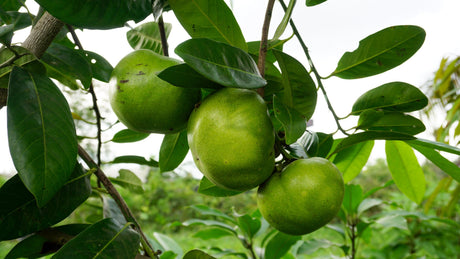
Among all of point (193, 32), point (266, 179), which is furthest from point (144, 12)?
point (266, 179)

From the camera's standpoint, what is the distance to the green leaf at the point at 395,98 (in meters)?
0.69

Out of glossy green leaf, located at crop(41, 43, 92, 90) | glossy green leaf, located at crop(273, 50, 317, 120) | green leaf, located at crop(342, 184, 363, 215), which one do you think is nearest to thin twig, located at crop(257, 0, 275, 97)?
glossy green leaf, located at crop(273, 50, 317, 120)

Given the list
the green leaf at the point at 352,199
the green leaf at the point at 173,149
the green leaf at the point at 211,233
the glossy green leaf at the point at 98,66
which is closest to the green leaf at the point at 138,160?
the green leaf at the point at 173,149

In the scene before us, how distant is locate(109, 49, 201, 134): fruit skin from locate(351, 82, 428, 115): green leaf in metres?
0.36

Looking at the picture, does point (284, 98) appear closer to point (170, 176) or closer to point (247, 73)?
point (247, 73)

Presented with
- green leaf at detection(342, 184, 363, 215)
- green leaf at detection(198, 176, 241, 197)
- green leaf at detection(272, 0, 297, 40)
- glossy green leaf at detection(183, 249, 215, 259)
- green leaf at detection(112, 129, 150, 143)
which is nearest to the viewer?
green leaf at detection(272, 0, 297, 40)

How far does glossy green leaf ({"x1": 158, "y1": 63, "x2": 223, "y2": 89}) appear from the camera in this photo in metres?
0.50

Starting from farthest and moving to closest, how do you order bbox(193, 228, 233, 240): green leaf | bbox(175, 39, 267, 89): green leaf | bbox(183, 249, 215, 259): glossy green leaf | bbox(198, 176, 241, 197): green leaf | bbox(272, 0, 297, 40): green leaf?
bbox(193, 228, 233, 240): green leaf, bbox(198, 176, 241, 197): green leaf, bbox(183, 249, 215, 259): glossy green leaf, bbox(272, 0, 297, 40): green leaf, bbox(175, 39, 267, 89): green leaf

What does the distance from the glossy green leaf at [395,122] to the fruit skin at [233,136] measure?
0.27 meters

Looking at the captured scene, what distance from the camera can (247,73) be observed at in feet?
1.67

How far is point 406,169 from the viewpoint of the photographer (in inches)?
39.9

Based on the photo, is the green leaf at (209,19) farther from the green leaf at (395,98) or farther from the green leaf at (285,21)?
the green leaf at (395,98)

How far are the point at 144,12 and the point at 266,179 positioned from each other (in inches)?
14.1

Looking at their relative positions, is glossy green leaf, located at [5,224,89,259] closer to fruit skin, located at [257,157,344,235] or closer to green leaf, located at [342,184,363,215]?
fruit skin, located at [257,157,344,235]
